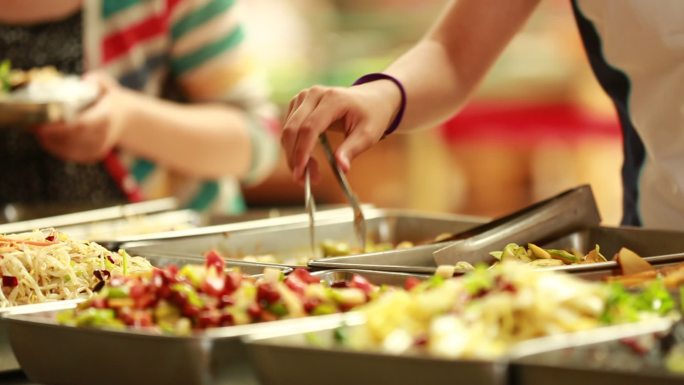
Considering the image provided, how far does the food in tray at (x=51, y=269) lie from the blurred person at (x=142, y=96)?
1.50 metres

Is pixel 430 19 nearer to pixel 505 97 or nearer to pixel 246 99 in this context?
pixel 505 97

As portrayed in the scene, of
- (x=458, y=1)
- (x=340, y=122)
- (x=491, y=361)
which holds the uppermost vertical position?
(x=458, y=1)

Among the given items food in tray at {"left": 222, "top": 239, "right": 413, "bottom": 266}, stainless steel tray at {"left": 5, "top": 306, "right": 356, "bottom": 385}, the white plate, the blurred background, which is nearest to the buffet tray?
stainless steel tray at {"left": 5, "top": 306, "right": 356, "bottom": 385}

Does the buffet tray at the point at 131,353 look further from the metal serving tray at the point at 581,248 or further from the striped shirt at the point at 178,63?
the striped shirt at the point at 178,63

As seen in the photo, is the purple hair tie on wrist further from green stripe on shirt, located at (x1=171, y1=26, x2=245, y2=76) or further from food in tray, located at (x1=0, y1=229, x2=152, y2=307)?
green stripe on shirt, located at (x1=171, y1=26, x2=245, y2=76)

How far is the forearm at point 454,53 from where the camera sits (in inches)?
89.7

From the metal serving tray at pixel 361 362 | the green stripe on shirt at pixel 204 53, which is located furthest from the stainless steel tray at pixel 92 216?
the metal serving tray at pixel 361 362

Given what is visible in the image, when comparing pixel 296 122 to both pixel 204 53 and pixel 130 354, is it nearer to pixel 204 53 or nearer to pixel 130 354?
pixel 130 354

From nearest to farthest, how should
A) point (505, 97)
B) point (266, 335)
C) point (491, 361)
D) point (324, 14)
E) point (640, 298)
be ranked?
point (491, 361), point (266, 335), point (640, 298), point (505, 97), point (324, 14)

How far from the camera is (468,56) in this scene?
2336 mm

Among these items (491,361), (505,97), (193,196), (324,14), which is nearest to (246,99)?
(193,196)

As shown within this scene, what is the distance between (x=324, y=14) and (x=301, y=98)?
5033 millimetres

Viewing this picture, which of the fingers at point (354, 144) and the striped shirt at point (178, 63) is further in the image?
the striped shirt at point (178, 63)

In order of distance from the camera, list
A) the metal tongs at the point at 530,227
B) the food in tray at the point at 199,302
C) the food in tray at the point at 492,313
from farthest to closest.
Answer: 1. the metal tongs at the point at 530,227
2. the food in tray at the point at 199,302
3. the food in tray at the point at 492,313
